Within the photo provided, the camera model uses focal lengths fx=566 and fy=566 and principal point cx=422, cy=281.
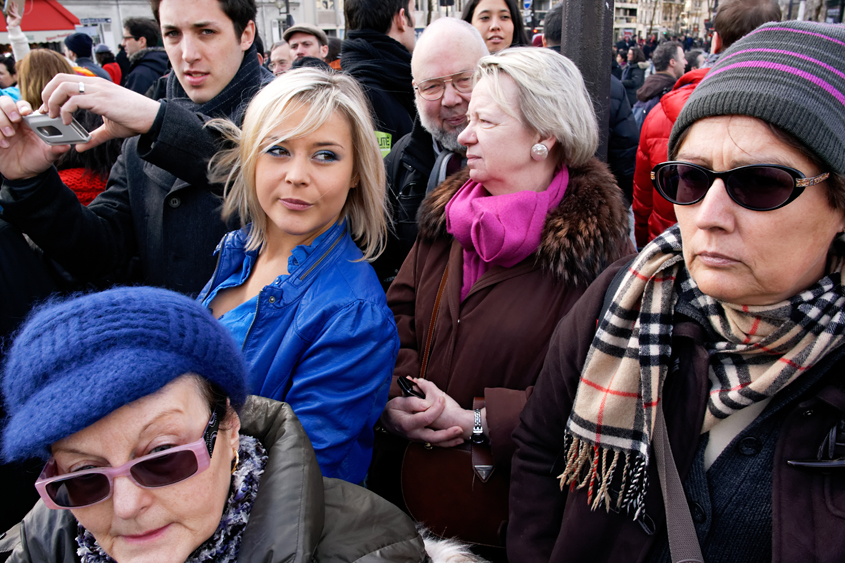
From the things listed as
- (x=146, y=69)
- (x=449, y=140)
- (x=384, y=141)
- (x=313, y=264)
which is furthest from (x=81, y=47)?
(x=313, y=264)

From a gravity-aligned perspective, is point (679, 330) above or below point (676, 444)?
above

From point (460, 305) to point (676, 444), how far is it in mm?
915

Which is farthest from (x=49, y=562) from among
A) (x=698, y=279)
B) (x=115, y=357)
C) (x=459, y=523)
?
(x=698, y=279)

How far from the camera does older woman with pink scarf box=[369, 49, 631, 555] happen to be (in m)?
1.91

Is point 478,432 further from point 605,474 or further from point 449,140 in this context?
point 449,140

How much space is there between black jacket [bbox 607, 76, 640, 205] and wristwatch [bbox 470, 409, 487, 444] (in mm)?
3148

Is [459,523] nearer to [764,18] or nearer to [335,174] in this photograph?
[335,174]

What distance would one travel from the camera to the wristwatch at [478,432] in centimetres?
190

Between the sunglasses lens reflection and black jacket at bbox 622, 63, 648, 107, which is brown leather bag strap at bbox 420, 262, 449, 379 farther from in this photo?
black jacket at bbox 622, 63, 648, 107

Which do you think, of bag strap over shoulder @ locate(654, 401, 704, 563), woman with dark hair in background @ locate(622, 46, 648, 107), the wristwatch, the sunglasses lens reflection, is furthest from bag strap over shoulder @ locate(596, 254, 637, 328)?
woman with dark hair in background @ locate(622, 46, 648, 107)

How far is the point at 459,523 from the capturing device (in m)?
1.94

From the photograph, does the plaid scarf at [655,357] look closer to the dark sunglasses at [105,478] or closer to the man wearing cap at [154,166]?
the dark sunglasses at [105,478]

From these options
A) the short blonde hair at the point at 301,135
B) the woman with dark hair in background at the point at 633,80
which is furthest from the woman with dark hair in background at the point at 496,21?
the woman with dark hair in background at the point at 633,80

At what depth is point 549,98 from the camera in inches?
80.6
